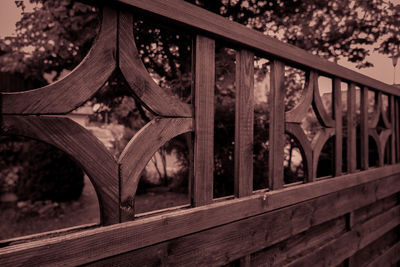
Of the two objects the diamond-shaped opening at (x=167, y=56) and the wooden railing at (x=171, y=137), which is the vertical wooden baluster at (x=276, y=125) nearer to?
the wooden railing at (x=171, y=137)

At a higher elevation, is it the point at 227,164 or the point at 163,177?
the point at 227,164

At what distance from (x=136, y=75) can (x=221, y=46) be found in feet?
8.96

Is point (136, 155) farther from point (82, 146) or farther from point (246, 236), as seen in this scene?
point (246, 236)

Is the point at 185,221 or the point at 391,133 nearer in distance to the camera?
the point at 185,221

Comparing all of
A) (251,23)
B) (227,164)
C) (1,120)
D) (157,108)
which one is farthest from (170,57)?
(1,120)

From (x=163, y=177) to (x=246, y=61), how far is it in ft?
20.4

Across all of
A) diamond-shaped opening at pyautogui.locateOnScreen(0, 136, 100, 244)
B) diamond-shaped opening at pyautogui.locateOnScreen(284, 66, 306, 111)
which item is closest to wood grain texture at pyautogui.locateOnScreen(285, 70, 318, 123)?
Answer: diamond-shaped opening at pyautogui.locateOnScreen(284, 66, 306, 111)

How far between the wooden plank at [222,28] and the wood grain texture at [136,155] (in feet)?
1.08

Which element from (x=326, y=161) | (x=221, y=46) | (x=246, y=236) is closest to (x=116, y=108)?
(x=221, y=46)

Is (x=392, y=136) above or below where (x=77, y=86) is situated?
below

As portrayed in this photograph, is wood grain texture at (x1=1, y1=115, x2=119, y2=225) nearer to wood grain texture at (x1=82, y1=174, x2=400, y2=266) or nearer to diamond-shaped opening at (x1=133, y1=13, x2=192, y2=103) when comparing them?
wood grain texture at (x1=82, y1=174, x2=400, y2=266)

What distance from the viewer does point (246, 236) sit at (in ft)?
3.72

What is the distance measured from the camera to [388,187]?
232 centimetres

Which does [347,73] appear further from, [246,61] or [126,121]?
[126,121]
